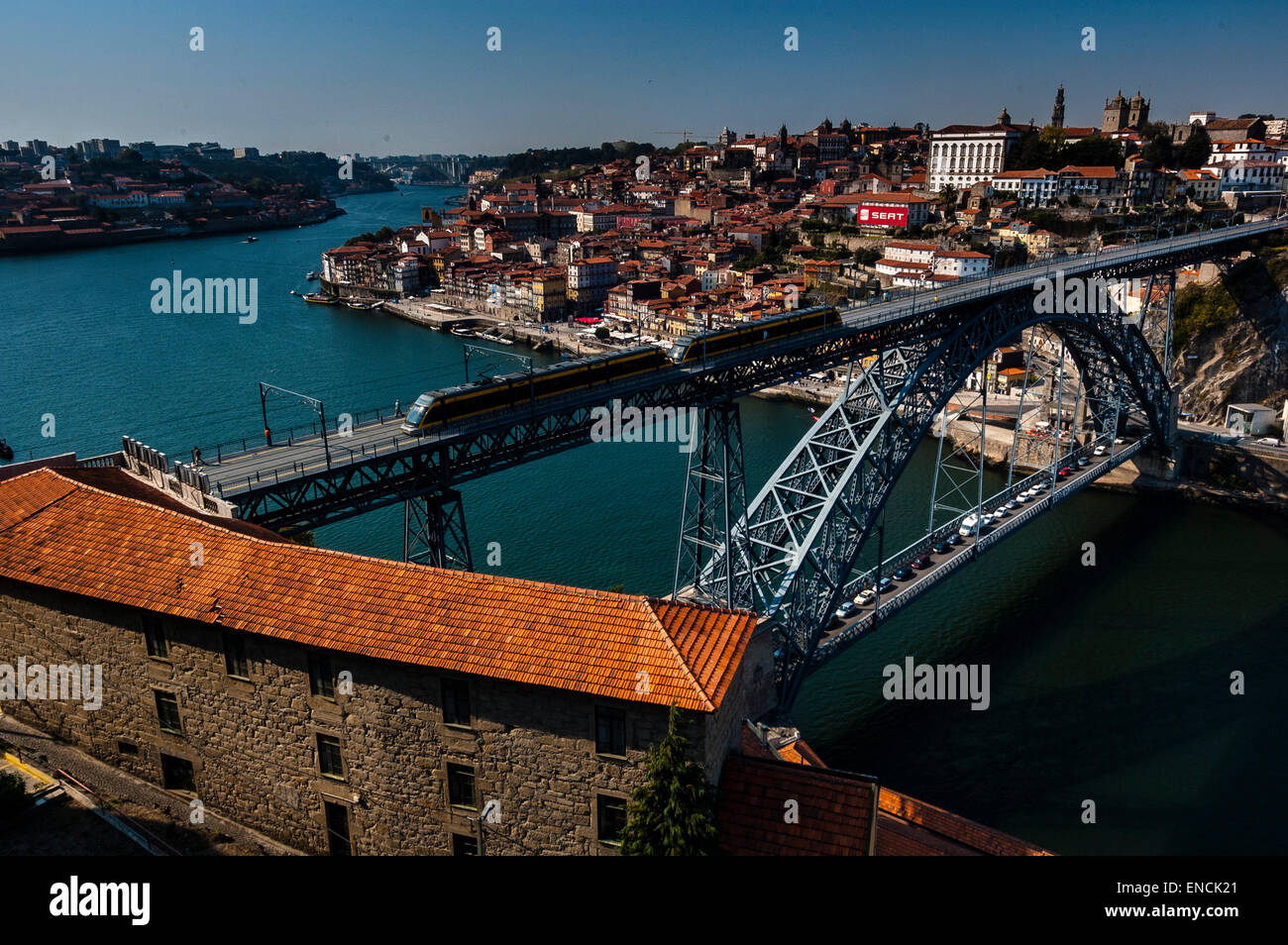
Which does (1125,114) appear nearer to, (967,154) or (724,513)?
(967,154)

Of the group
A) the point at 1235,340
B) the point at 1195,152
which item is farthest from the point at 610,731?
the point at 1195,152

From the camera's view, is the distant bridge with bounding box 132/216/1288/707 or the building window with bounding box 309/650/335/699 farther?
the distant bridge with bounding box 132/216/1288/707

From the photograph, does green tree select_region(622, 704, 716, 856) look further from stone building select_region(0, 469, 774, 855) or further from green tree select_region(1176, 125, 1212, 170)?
green tree select_region(1176, 125, 1212, 170)

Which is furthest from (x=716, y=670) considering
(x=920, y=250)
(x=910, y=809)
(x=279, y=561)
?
(x=920, y=250)

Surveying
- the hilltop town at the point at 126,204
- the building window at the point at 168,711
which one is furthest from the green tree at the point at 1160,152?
the hilltop town at the point at 126,204

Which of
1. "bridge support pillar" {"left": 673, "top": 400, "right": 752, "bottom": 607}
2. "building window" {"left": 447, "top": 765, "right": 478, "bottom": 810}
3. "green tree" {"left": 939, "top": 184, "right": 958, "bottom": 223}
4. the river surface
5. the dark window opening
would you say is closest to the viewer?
"building window" {"left": 447, "top": 765, "right": 478, "bottom": 810}

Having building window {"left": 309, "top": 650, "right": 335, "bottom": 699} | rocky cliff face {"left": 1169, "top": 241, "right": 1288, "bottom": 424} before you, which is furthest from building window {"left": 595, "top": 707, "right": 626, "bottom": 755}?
rocky cliff face {"left": 1169, "top": 241, "right": 1288, "bottom": 424}

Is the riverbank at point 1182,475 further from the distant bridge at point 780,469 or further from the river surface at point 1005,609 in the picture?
the distant bridge at point 780,469

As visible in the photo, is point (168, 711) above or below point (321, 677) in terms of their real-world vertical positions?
below
